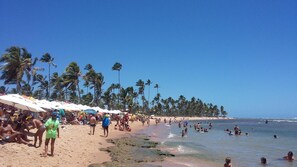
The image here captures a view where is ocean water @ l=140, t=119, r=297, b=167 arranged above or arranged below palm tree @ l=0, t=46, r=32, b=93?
below

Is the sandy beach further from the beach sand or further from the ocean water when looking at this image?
the ocean water

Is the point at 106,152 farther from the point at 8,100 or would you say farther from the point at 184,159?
the point at 8,100

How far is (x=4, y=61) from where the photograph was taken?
44.8m

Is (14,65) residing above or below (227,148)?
above

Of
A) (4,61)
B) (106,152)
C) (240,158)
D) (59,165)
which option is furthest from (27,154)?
(4,61)

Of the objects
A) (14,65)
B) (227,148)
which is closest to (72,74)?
(14,65)

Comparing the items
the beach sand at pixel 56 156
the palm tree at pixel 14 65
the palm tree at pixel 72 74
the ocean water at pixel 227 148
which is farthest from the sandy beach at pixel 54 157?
the palm tree at pixel 72 74

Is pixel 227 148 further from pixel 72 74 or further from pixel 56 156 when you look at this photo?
pixel 72 74

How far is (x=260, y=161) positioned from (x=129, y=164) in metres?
9.81

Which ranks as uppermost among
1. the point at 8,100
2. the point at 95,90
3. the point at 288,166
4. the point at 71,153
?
the point at 95,90

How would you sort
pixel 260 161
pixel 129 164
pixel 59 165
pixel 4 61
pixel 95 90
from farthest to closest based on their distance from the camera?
pixel 95 90, pixel 4 61, pixel 260 161, pixel 129 164, pixel 59 165

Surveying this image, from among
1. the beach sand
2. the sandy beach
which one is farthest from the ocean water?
the sandy beach

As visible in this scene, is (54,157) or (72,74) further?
(72,74)

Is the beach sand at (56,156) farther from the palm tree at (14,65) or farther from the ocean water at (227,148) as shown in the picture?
the palm tree at (14,65)
